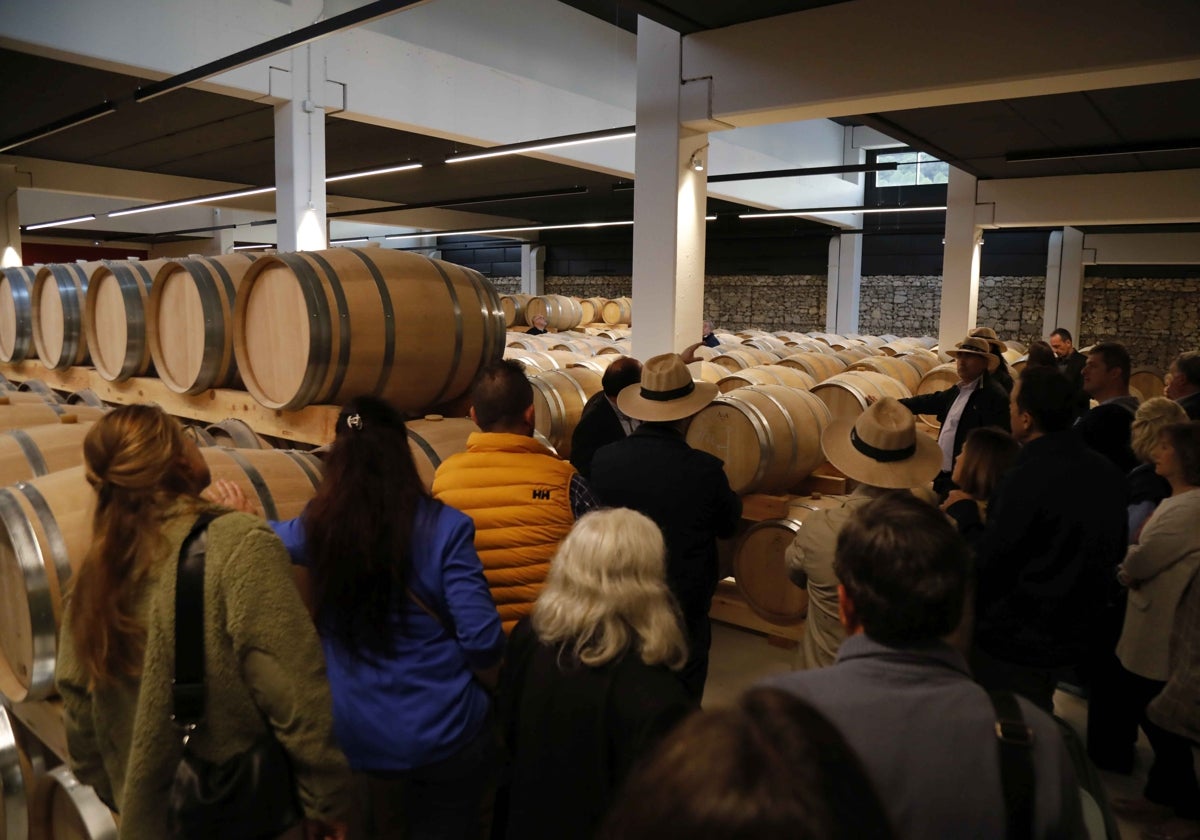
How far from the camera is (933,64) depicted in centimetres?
548

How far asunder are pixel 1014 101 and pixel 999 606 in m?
6.84

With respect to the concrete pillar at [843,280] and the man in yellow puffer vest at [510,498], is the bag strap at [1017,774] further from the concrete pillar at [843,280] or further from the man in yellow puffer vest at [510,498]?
the concrete pillar at [843,280]

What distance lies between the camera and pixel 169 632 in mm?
1639

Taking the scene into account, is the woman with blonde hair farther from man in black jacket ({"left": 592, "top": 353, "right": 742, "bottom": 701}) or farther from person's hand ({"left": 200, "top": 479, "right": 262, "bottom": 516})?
man in black jacket ({"left": 592, "top": 353, "right": 742, "bottom": 701})

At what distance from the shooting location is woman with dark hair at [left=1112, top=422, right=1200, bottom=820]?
3084mm

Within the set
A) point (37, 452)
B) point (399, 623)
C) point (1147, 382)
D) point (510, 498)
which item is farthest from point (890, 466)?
point (1147, 382)

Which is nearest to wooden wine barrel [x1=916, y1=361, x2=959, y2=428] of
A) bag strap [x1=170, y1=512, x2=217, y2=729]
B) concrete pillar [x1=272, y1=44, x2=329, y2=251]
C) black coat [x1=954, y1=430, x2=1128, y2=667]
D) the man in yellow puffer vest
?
black coat [x1=954, y1=430, x2=1128, y2=667]

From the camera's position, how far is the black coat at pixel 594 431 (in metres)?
4.32

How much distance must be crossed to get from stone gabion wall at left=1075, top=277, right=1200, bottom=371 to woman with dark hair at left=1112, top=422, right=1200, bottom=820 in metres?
18.1

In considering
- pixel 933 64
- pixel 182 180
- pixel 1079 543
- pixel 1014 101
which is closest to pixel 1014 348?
pixel 1014 101

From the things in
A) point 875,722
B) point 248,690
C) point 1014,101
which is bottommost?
point 248,690

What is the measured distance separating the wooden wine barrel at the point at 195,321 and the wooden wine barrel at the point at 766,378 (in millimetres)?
3133

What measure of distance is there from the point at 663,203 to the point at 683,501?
14.2ft

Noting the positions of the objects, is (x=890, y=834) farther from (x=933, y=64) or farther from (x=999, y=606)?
(x=933, y=64)
